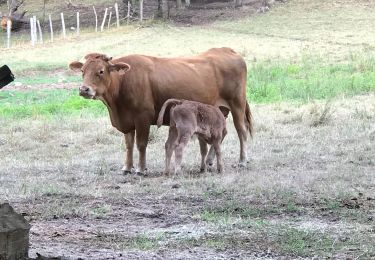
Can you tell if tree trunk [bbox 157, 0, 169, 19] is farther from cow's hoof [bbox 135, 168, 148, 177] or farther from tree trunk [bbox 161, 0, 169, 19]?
cow's hoof [bbox 135, 168, 148, 177]

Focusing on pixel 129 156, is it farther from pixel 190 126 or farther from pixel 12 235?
pixel 12 235

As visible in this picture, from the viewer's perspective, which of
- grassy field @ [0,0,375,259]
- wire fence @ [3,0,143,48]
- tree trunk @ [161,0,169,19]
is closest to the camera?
grassy field @ [0,0,375,259]

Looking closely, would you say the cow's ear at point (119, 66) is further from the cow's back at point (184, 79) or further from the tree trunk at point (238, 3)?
the tree trunk at point (238, 3)

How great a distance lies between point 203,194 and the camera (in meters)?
7.96

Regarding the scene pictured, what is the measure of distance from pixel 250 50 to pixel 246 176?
19.6 m

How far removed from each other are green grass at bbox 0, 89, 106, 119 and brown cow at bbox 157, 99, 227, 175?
5.80 metres

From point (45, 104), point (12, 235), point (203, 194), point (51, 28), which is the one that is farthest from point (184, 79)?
point (51, 28)

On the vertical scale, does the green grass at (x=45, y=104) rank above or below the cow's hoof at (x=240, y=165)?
below

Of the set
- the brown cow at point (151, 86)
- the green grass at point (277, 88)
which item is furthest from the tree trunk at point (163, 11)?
the brown cow at point (151, 86)

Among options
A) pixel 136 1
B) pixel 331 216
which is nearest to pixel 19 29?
pixel 136 1

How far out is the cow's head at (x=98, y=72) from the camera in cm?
948

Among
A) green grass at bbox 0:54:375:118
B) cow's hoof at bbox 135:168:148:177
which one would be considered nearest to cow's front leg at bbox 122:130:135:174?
cow's hoof at bbox 135:168:148:177

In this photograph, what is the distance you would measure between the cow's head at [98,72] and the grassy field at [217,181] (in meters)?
1.09

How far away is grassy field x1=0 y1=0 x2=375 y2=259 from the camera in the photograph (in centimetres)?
581
